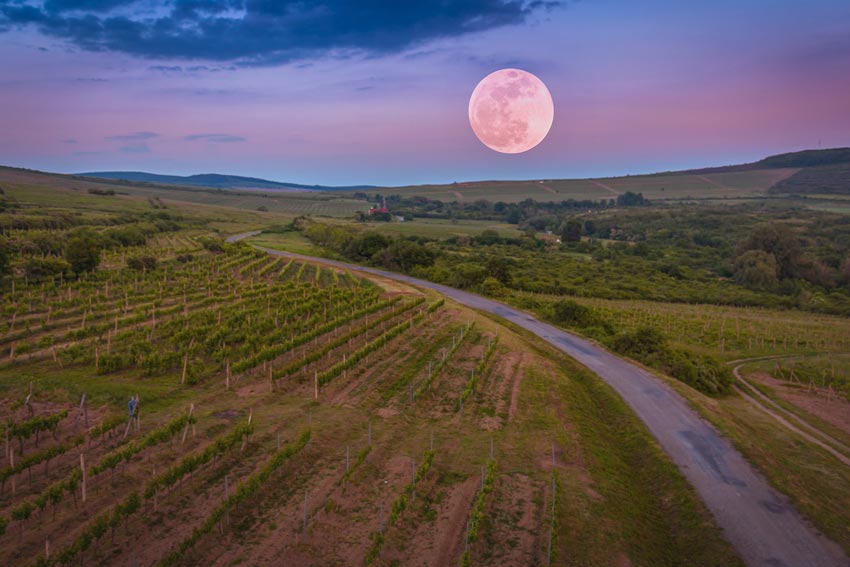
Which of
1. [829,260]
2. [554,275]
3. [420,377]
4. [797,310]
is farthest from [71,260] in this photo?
[829,260]

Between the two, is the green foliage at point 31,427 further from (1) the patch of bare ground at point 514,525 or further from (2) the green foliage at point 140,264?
(2) the green foliage at point 140,264

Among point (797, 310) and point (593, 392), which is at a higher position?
point (593, 392)

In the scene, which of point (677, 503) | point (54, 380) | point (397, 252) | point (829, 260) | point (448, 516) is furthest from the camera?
point (829, 260)

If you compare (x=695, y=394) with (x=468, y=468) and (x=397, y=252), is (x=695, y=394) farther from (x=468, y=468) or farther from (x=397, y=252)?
(x=397, y=252)

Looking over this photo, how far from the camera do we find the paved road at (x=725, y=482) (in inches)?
543

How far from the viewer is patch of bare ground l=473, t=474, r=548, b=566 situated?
42.3ft

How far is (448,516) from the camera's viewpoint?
568 inches

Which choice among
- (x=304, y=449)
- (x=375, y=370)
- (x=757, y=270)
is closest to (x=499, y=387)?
(x=375, y=370)

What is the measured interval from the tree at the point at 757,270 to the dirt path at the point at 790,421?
53.8 meters

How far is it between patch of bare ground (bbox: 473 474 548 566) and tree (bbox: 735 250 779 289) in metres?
77.9

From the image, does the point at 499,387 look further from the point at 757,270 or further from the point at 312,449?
the point at 757,270

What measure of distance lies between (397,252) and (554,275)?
23.1m

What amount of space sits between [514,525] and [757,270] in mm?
81495

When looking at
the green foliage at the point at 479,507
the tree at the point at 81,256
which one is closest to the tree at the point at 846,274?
the green foliage at the point at 479,507
